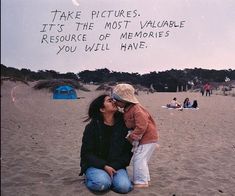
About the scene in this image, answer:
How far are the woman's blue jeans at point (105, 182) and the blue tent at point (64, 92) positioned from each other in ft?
47.5

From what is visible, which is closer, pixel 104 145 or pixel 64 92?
pixel 104 145

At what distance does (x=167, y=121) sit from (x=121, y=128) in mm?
6185

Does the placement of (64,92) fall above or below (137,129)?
above

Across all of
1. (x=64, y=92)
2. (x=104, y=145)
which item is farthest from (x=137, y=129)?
(x=64, y=92)

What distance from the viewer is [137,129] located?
3650mm

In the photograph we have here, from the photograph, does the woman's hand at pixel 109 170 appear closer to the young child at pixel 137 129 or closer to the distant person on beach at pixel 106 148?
the distant person on beach at pixel 106 148

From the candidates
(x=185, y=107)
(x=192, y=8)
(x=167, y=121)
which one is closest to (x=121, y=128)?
(x=192, y=8)

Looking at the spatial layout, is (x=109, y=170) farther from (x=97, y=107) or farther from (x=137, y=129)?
(x=97, y=107)

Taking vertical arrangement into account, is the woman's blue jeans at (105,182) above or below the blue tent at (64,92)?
below

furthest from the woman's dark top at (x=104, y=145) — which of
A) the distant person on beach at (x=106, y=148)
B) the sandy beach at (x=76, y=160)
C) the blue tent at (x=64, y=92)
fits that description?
the blue tent at (x=64, y=92)

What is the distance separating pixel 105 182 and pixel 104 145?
0.38 meters

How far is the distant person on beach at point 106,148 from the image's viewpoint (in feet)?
11.6

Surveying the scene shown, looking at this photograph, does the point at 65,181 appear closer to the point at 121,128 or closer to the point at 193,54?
the point at 121,128

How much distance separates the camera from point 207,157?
17.4 ft
